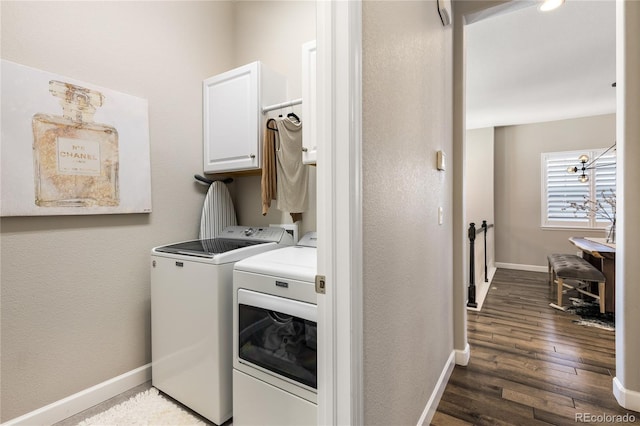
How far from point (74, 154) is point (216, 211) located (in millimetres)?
961

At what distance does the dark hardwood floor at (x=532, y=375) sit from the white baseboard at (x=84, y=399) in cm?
187

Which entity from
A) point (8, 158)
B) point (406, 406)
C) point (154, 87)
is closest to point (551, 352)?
point (406, 406)

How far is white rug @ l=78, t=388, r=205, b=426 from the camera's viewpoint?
1.71m

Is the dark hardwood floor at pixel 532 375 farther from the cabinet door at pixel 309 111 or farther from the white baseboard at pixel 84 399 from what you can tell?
the white baseboard at pixel 84 399

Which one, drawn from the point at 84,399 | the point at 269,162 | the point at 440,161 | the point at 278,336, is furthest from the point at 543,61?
the point at 84,399

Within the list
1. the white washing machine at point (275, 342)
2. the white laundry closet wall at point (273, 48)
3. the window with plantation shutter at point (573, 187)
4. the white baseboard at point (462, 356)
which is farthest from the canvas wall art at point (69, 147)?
the window with plantation shutter at point (573, 187)

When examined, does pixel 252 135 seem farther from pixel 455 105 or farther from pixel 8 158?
pixel 455 105

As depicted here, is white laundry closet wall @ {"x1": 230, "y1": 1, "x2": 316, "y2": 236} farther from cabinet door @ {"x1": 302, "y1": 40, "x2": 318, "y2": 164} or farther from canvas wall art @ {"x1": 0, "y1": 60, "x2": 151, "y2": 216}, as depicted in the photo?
canvas wall art @ {"x1": 0, "y1": 60, "x2": 151, "y2": 216}

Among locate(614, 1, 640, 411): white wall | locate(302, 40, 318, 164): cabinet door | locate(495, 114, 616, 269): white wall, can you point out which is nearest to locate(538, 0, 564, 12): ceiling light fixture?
locate(614, 1, 640, 411): white wall

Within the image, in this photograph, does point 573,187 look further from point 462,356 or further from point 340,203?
point 340,203

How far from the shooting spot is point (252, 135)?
218cm

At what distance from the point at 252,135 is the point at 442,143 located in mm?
1249

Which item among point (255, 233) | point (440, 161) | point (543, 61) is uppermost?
point (543, 61)

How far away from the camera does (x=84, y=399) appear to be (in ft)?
6.01
